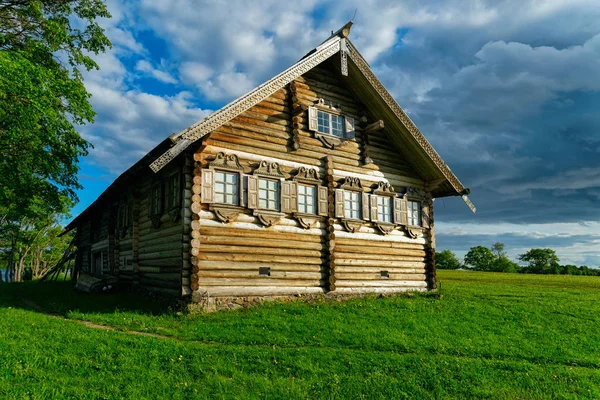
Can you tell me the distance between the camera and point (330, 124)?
16375 millimetres

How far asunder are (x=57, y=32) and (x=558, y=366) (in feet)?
62.4

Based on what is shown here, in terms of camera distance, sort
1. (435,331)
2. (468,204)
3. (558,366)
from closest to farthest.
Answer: (558,366) < (435,331) < (468,204)

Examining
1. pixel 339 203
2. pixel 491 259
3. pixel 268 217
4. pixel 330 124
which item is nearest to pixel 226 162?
pixel 268 217

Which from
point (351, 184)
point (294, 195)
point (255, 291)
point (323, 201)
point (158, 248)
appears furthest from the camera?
point (351, 184)

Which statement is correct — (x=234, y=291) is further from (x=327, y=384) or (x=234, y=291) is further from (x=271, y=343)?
(x=327, y=384)

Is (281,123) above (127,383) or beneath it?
above

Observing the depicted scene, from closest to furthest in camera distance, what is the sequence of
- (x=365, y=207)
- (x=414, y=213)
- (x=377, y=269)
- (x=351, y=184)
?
(x=351, y=184)
(x=365, y=207)
(x=377, y=269)
(x=414, y=213)

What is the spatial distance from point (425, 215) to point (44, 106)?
15665 mm

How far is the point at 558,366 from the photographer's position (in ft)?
29.7

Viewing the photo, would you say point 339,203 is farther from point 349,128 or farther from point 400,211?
point 400,211

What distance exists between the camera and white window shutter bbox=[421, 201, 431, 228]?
1867 cm

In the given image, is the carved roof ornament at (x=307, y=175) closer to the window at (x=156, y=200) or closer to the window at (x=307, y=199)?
the window at (x=307, y=199)

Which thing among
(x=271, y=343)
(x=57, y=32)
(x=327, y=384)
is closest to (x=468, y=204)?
(x=271, y=343)

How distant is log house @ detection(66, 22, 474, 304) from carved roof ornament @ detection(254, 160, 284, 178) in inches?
1.5
